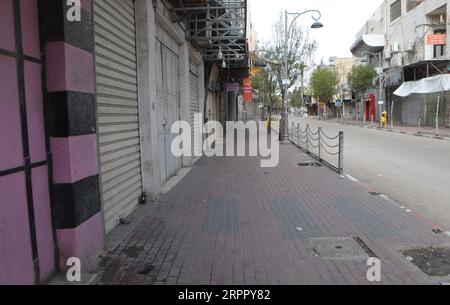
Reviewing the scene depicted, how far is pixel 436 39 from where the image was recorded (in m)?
31.4

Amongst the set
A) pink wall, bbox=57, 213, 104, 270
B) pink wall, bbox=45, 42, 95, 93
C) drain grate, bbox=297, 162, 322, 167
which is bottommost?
drain grate, bbox=297, 162, 322, 167

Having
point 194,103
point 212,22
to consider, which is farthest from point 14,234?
point 194,103

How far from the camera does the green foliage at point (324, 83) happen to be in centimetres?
6544

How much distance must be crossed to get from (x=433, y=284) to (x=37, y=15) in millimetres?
4743


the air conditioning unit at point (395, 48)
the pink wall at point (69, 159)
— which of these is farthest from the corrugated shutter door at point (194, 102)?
the air conditioning unit at point (395, 48)

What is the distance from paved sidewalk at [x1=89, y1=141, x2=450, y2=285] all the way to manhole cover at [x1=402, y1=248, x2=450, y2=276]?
0.15 m

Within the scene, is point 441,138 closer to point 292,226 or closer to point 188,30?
point 188,30

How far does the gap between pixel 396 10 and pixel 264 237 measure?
1675 inches

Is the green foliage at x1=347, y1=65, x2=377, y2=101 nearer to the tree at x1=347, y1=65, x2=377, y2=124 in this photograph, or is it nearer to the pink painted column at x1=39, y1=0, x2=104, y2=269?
the tree at x1=347, y1=65, x2=377, y2=124

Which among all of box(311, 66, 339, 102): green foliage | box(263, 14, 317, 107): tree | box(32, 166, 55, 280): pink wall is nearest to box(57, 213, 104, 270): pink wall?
box(32, 166, 55, 280): pink wall

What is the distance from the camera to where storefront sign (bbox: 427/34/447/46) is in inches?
1233

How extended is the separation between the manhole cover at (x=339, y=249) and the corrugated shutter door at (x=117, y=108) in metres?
2.96

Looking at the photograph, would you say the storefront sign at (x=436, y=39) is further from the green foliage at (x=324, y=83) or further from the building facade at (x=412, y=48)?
the green foliage at (x=324, y=83)

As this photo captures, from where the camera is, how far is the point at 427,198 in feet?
29.4
